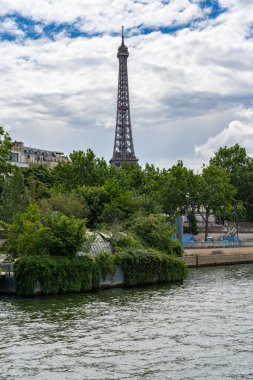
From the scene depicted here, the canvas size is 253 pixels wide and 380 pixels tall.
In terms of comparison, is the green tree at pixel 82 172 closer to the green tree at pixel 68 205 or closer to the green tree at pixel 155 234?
the green tree at pixel 68 205

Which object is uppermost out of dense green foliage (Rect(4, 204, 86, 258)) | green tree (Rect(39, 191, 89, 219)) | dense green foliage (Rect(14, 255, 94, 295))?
green tree (Rect(39, 191, 89, 219))

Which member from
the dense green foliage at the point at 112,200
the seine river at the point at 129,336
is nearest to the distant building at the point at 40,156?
the dense green foliage at the point at 112,200

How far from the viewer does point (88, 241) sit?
48656 mm

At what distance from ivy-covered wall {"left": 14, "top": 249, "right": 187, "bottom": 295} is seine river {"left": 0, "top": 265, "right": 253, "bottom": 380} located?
134cm

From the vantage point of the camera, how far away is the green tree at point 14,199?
74.5 metres

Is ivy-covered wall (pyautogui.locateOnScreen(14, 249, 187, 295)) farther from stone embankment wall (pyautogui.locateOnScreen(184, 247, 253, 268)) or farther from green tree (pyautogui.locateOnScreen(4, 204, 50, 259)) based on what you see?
stone embankment wall (pyautogui.locateOnScreen(184, 247, 253, 268))

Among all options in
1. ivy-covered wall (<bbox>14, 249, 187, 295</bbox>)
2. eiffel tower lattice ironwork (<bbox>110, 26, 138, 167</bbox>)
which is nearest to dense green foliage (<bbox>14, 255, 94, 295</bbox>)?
ivy-covered wall (<bbox>14, 249, 187, 295</bbox>)

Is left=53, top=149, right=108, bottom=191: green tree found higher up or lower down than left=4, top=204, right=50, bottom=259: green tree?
higher up

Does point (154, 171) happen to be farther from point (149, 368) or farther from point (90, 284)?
point (149, 368)

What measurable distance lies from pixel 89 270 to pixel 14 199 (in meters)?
32.2

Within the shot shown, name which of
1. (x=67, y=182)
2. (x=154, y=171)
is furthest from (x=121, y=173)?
(x=154, y=171)

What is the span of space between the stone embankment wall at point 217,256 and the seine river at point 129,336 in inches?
1161

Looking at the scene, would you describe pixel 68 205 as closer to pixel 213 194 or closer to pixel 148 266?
pixel 148 266

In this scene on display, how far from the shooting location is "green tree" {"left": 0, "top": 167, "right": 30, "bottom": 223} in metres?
74.5
